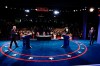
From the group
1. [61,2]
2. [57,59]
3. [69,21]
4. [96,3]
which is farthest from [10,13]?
[57,59]

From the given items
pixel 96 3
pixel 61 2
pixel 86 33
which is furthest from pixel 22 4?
pixel 86 33

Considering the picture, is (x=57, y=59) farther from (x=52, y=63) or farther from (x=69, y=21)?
(x=69, y=21)

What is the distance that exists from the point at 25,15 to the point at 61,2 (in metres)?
14.2

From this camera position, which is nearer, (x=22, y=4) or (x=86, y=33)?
(x=22, y=4)

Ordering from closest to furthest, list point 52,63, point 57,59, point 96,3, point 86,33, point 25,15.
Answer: point 52,63, point 57,59, point 96,3, point 86,33, point 25,15

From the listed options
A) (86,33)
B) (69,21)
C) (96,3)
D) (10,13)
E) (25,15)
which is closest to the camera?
(96,3)

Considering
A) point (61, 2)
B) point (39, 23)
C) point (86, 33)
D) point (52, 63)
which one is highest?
point (61, 2)

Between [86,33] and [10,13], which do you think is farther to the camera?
[10,13]

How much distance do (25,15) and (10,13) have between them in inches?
152

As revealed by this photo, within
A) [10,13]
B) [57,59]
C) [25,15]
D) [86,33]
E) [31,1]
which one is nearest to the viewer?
[57,59]

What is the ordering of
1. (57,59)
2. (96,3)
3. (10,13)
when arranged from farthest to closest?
(10,13), (96,3), (57,59)

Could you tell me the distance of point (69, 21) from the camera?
25.6 meters

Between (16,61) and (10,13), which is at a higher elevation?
(10,13)

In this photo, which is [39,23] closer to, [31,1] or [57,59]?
[31,1]
